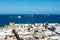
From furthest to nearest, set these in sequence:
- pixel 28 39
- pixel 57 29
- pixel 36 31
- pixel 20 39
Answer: pixel 57 29 < pixel 36 31 < pixel 20 39 < pixel 28 39

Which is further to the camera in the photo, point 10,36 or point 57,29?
point 57,29

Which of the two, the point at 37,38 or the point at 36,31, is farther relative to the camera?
the point at 36,31

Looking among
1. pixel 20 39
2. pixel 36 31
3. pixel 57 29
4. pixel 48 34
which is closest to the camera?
pixel 20 39

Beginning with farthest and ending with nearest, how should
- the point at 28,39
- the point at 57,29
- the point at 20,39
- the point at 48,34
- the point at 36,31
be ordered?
1. the point at 57,29
2. the point at 36,31
3. the point at 48,34
4. the point at 20,39
5. the point at 28,39

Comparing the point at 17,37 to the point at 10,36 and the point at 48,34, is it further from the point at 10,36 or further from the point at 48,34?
the point at 48,34

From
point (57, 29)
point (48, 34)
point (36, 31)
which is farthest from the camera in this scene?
point (57, 29)

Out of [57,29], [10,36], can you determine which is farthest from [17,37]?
[57,29]

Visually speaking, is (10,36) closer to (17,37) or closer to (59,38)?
(17,37)

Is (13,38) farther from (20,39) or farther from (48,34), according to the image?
(48,34)

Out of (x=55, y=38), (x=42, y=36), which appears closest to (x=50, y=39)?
(x=55, y=38)
